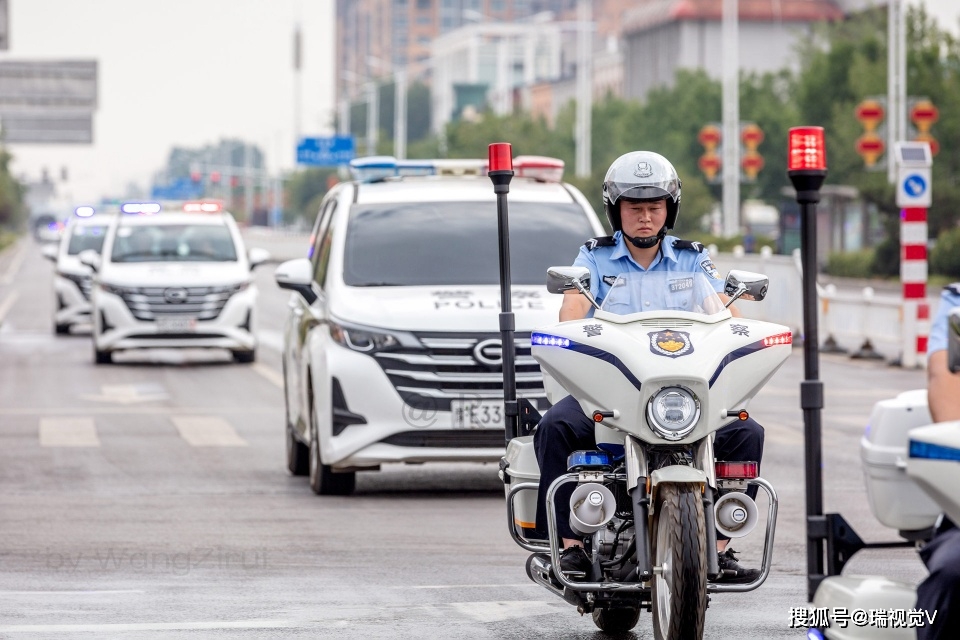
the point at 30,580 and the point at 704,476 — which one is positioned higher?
the point at 704,476

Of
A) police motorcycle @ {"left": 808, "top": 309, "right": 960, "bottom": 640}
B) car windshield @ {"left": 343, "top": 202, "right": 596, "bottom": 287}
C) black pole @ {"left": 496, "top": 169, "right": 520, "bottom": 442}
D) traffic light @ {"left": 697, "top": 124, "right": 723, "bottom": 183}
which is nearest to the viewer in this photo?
police motorcycle @ {"left": 808, "top": 309, "right": 960, "bottom": 640}

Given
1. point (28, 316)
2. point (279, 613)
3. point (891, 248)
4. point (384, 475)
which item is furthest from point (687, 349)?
point (891, 248)

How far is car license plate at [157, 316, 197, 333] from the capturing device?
24859mm

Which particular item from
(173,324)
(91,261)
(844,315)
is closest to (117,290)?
(173,324)

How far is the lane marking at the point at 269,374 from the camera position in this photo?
22.4 meters

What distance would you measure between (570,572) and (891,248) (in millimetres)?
55982

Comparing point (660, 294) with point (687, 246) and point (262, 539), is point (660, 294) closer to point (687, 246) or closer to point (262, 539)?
point (687, 246)

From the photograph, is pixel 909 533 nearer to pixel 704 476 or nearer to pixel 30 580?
pixel 704 476

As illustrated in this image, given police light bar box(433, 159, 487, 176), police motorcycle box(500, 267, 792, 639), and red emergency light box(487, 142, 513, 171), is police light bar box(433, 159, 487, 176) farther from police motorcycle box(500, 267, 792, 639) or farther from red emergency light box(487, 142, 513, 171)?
police motorcycle box(500, 267, 792, 639)

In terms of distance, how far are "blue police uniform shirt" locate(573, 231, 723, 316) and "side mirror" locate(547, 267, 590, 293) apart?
0.36m

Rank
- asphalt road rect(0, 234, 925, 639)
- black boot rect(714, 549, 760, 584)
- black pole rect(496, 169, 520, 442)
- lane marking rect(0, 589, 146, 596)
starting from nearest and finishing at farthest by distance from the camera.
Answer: black boot rect(714, 549, 760, 584), black pole rect(496, 169, 520, 442), asphalt road rect(0, 234, 925, 639), lane marking rect(0, 589, 146, 596)

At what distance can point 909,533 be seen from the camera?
202 inches

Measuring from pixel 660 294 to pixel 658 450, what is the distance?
0.71 metres

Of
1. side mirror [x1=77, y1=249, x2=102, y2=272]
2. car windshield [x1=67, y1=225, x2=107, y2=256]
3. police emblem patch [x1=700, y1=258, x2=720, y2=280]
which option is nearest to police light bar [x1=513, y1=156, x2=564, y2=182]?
police emblem patch [x1=700, y1=258, x2=720, y2=280]
